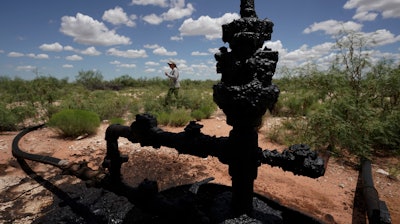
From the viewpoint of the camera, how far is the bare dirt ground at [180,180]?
127 inches

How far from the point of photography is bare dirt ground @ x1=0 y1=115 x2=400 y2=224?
3.23 m

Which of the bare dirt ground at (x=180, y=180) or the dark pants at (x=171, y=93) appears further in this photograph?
the dark pants at (x=171, y=93)

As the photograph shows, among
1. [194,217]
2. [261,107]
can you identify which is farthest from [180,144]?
[261,107]

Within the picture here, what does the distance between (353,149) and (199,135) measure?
4840 mm

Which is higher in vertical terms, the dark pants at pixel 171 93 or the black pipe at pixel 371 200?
the dark pants at pixel 171 93

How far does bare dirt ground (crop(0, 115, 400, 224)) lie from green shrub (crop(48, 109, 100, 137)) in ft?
1.81

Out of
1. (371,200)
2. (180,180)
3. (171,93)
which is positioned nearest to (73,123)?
(180,180)

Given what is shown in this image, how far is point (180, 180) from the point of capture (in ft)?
12.7

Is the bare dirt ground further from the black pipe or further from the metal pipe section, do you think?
the metal pipe section

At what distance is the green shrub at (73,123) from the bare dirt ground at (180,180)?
1.81ft

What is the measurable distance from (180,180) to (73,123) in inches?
144

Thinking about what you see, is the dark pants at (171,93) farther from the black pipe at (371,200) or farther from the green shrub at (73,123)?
the black pipe at (371,200)

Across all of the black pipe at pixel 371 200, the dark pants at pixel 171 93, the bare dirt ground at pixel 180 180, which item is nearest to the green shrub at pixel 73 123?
the bare dirt ground at pixel 180 180

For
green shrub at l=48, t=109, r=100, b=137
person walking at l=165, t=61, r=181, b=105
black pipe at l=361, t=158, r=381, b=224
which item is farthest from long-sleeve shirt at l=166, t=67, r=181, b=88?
black pipe at l=361, t=158, r=381, b=224
